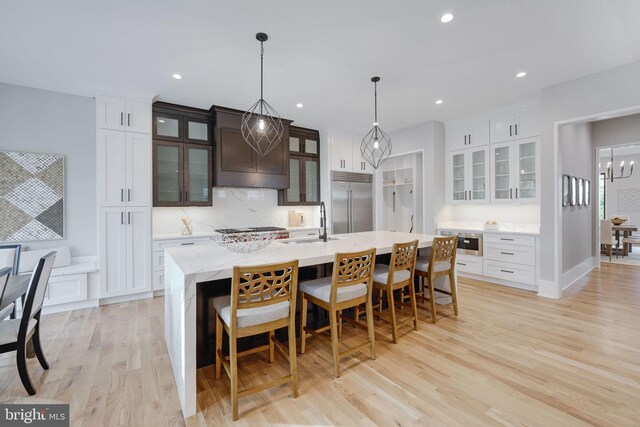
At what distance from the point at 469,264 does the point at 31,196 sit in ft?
21.0

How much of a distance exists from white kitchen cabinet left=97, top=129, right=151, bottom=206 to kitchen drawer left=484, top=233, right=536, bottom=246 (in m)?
5.17

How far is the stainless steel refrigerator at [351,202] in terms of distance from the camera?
5.70 meters

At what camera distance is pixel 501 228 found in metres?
4.71

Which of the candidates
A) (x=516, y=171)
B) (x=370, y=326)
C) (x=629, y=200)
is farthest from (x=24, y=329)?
(x=629, y=200)

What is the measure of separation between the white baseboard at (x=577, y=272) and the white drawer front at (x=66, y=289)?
6371 mm

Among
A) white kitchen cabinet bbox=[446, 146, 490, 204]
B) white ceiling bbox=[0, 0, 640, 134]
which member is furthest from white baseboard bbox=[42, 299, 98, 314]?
white kitchen cabinet bbox=[446, 146, 490, 204]

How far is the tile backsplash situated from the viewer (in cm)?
447

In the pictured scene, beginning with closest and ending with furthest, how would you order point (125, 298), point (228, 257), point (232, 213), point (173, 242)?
point (228, 257)
point (125, 298)
point (173, 242)
point (232, 213)

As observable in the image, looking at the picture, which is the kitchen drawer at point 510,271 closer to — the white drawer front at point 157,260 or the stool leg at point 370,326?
the stool leg at point 370,326

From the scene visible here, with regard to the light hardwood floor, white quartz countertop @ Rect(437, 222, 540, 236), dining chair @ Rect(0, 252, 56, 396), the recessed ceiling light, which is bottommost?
the light hardwood floor

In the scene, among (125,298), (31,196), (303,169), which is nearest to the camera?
(31,196)

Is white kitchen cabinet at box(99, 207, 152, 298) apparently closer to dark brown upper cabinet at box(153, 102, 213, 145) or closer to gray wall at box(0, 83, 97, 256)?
gray wall at box(0, 83, 97, 256)

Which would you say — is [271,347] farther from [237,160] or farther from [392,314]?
[237,160]

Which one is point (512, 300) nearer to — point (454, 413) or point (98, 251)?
point (454, 413)
